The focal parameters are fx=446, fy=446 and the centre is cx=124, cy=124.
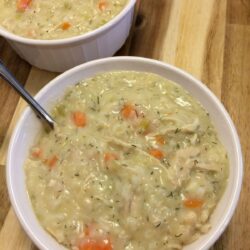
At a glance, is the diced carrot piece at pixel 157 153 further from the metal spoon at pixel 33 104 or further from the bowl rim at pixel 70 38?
the bowl rim at pixel 70 38

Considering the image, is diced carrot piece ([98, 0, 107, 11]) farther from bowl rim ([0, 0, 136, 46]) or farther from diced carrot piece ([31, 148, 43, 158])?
diced carrot piece ([31, 148, 43, 158])

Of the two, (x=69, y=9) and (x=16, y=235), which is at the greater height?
(x=69, y=9)

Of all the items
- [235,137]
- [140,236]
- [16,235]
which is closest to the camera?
[140,236]

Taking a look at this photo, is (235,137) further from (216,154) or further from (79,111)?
(79,111)

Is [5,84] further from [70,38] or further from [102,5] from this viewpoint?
[102,5]

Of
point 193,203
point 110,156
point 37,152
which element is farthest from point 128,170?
point 37,152

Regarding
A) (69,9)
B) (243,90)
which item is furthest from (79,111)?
(243,90)
